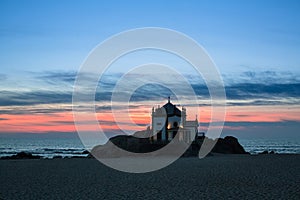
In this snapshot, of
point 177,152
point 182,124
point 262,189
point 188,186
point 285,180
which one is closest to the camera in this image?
point 262,189

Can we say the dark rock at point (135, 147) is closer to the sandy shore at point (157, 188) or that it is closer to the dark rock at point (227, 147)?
the dark rock at point (227, 147)

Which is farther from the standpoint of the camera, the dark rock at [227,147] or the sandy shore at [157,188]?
the dark rock at [227,147]

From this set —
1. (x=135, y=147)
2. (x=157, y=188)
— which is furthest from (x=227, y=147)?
(x=157, y=188)

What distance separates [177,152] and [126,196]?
26.1m

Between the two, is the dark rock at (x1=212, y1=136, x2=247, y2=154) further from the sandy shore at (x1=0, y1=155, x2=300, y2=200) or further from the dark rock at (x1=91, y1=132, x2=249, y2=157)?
the sandy shore at (x1=0, y1=155, x2=300, y2=200)

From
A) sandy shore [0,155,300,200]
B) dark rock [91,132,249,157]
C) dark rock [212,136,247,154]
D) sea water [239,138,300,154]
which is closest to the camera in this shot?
sandy shore [0,155,300,200]

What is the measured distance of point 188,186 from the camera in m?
15.8

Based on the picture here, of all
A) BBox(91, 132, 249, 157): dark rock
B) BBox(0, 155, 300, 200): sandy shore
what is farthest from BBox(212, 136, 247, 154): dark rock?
BBox(0, 155, 300, 200): sandy shore

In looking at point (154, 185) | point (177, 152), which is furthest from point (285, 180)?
point (177, 152)

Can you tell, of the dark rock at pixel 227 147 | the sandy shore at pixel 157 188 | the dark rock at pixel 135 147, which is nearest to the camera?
the sandy shore at pixel 157 188

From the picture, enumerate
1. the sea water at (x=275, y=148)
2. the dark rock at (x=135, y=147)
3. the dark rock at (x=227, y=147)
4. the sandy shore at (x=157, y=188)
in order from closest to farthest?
the sandy shore at (x=157, y=188)
the dark rock at (x=135, y=147)
the dark rock at (x=227, y=147)
the sea water at (x=275, y=148)

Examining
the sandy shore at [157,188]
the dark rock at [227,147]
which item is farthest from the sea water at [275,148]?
the sandy shore at [157,188]

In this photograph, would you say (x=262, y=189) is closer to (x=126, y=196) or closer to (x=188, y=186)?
(x=188, y=186)

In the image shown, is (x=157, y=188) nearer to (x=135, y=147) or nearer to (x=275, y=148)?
(x=135, y=147)
